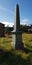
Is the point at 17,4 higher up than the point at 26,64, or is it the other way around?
the point at 17,4

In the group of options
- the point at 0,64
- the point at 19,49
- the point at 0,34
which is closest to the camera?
the point at 0,64

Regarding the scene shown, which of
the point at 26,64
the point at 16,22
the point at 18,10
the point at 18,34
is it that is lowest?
the point at 26,64

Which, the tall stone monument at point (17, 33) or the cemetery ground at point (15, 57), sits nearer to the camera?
the cemetery ground at point (15, 57)

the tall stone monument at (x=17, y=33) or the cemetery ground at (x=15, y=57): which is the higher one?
the tall stone monument at (x=17, y=33)

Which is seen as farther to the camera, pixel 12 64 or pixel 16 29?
pixel 16 29

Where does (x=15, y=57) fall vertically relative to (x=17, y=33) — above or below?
below

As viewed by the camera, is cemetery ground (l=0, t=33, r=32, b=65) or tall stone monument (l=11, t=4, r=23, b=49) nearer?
cemetery ground (l=0, t=33, r=32, b=65)

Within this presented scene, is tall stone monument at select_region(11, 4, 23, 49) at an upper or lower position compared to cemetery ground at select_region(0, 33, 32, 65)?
upper

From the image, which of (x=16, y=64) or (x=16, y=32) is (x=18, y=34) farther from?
(x=16, y=64)

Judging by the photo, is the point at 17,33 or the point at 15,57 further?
the point at 17,33

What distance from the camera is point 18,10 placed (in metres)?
9.79

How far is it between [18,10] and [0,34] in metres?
14.1

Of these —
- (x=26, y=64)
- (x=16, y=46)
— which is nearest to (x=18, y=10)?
(x=16, y=46)

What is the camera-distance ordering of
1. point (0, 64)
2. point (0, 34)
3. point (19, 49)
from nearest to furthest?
point (0, 64) → point (19, 49) → point (0, 34)
